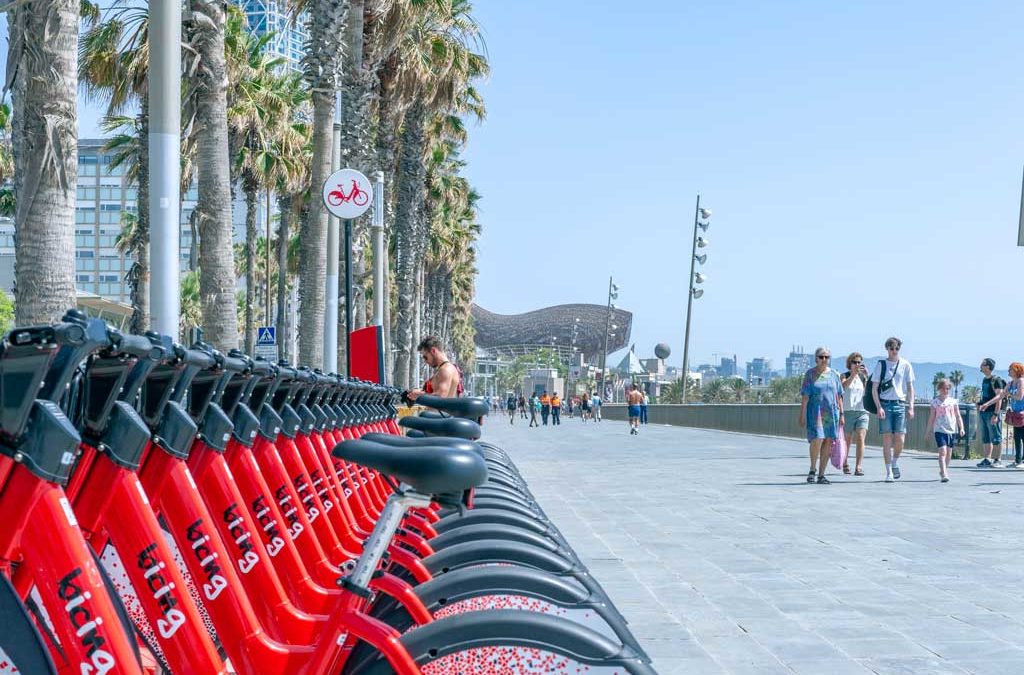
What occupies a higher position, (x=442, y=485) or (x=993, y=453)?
(x=442, y=485)

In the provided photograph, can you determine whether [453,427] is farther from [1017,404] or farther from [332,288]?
[1017,404]

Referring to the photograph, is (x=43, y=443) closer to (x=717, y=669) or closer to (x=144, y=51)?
(x=717, y=669)

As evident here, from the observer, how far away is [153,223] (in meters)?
7.80

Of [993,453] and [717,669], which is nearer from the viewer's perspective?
[717,669]

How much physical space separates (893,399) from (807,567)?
26.3ft

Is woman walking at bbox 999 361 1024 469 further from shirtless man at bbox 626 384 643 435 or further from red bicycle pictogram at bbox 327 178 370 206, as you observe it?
shirtless man at bbox 626 384 643 435

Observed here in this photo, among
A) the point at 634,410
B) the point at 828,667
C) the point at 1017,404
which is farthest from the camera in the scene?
the point at 634,410

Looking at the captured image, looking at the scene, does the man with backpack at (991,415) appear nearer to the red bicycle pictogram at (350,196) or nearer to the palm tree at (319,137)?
the palm tree at (319,137)

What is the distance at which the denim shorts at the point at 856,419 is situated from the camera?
16.0 metres

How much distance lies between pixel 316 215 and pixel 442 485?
55.1 ft

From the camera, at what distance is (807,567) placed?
25.4 feet

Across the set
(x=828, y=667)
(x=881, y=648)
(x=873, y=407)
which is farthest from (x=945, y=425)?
(x=828, y=667)

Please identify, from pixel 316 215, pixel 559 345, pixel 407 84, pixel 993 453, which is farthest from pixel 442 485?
pixel 559 345

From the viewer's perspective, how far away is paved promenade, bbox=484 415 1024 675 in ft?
17.6
